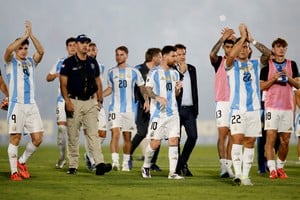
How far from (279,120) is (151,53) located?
3837 mm

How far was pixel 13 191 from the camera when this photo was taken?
38.0 ft

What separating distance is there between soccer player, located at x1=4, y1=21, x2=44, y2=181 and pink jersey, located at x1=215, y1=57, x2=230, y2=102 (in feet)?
10.6

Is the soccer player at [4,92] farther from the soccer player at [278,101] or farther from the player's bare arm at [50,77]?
the soccer player at [278,101]

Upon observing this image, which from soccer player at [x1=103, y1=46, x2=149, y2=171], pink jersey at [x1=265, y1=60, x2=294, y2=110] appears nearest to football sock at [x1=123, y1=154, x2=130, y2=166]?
soccer player at [x1=103, y1=46, x2=149, y2=171]

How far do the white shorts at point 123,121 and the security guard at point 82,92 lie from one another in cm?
259

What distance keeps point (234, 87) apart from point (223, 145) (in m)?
2.12

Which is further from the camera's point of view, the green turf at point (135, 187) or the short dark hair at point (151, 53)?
the short dark hair at point (151, 53)

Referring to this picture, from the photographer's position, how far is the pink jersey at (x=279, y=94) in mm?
14766

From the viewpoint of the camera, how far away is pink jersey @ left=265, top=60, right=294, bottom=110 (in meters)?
14.8

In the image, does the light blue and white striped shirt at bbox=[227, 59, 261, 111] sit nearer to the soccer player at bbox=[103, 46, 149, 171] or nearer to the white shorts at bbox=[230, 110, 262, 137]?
the white shorts at bbox=[230, 110, 262, 137]

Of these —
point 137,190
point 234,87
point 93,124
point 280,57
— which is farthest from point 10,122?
point 280,57

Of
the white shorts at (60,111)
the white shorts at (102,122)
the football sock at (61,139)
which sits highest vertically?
the white shorts at (60,111)

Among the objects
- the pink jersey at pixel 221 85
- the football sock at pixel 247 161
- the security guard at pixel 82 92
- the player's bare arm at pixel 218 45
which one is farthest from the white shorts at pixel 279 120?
the security guard at pixel 82 92

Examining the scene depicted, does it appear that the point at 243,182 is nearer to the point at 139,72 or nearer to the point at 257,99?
the point at 257,99
